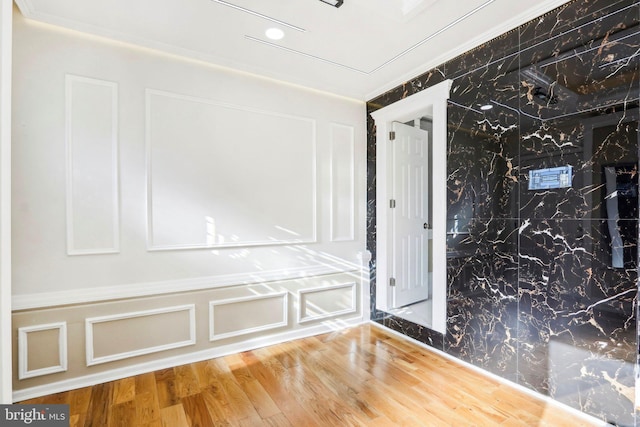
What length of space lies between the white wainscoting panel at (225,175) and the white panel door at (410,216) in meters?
0.97

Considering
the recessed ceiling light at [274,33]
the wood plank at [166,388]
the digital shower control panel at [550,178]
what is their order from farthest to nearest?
the recessed ceiling light at [274,33], the wood plank at [166,388], the digital shower control panel at [550,178]

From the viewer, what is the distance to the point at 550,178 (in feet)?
7.14

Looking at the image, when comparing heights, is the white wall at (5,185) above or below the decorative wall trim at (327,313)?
above

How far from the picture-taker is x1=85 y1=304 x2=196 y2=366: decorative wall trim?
2.39 meters

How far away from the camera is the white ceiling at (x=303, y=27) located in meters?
2.17

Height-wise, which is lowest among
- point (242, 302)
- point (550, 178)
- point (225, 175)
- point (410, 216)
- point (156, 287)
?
point (242, 302)

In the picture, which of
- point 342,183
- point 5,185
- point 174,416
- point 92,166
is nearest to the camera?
point 5,185

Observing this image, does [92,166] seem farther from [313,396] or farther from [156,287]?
[313,396]

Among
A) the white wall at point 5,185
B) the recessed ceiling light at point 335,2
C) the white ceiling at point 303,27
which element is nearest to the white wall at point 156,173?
the white ceiling at point 303,27

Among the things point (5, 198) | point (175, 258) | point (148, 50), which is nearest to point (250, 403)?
point (175, 258)

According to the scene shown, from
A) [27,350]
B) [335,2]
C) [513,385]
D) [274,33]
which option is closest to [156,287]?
[27,350]

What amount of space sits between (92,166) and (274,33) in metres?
1.76

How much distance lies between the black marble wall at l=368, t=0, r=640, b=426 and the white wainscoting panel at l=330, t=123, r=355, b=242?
3.81 feet

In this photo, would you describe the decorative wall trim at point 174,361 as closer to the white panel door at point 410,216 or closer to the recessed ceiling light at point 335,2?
the white panel door at point 410,216
